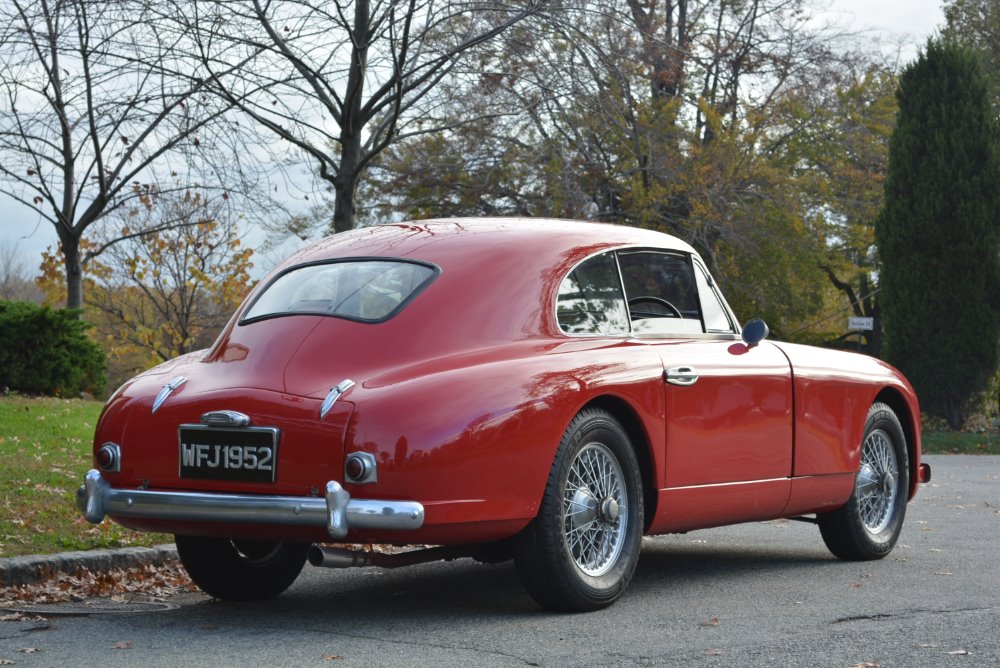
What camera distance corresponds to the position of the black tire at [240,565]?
5.86 m

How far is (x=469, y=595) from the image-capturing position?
5973 millimetres

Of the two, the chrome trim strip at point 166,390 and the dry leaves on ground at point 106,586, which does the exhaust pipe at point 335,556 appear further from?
the dry leaves on ground at point 106,586

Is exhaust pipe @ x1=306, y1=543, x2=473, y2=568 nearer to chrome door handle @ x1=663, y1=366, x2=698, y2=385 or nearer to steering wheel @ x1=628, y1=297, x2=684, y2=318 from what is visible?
chrome door handle @ x1=663, y1=366, x2=698, y2=385

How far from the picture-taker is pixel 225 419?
4934 millimetres

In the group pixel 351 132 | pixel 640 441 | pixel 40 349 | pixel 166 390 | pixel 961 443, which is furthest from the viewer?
pixel 961 443

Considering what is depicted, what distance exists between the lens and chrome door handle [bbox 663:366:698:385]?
5.82m

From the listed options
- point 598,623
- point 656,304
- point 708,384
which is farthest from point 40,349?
point 598,623

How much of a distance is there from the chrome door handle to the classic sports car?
0.01 metres

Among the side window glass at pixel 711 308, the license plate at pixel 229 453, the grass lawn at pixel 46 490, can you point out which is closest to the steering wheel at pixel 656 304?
the side window glass at pixel 711 308

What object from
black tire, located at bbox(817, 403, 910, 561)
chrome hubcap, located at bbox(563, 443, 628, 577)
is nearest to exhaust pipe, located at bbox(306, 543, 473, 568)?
chrome hubcap, located at bbox(563, 443, 628, 577)

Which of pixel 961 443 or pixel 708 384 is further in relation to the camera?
pixel 961 443

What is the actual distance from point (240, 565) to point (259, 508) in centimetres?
127

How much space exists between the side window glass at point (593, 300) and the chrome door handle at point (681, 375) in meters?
0.29

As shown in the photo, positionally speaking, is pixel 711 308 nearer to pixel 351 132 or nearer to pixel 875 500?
pixel 875 500
